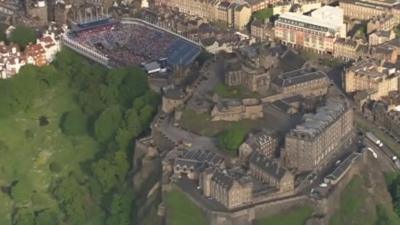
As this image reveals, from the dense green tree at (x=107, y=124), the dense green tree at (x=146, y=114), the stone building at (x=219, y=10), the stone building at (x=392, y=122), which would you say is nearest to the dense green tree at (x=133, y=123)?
the dense green tree at (x=146, y=114)

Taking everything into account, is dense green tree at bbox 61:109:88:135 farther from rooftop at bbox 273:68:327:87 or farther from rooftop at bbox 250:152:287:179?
rooftop at bbox 250:152:287:179

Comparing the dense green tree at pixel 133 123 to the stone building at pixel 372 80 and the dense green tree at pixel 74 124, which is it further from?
the stone building at pixel 372 80

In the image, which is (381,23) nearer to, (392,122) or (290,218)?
(392,122)

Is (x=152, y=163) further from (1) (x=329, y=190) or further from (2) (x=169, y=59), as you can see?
(2) (x=169, y=59)

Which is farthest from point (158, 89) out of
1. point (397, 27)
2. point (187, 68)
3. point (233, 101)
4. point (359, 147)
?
point (397, 27)

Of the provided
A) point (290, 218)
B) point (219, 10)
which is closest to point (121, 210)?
point (290, 218)

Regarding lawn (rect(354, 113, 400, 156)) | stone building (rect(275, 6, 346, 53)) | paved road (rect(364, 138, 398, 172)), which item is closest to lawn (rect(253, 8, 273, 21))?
stone building (rect(275, 6, 346, 53))
